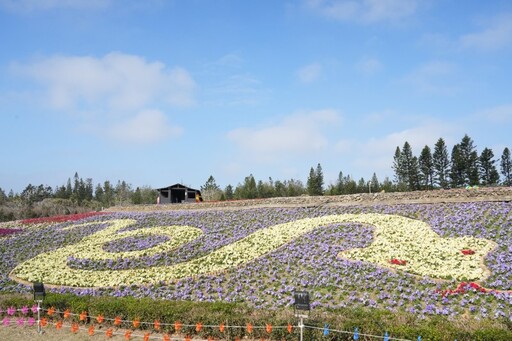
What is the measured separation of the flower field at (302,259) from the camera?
11219 mm

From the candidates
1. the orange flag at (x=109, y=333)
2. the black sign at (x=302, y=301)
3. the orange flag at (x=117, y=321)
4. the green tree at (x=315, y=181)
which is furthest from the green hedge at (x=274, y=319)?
the green tree at (x=315, y=181)

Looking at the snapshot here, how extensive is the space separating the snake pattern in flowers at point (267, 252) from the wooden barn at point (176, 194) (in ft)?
77.6

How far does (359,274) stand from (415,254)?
2544 millimetres

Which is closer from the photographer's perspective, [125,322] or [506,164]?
[125,322]

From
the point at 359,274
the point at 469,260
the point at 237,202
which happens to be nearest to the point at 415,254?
the point at 469,260

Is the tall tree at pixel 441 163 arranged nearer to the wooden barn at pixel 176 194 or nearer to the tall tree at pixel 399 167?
the tall tree at pixel 399 167

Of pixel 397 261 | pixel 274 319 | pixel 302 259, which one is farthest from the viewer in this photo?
pixel 302 259

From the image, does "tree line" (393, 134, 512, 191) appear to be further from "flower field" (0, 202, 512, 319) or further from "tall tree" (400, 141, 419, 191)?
"flower field" (0, 202, 512, 319)

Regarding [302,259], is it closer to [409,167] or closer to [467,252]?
[467,252]

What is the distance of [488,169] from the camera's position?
57.8 m

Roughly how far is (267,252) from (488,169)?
173ft

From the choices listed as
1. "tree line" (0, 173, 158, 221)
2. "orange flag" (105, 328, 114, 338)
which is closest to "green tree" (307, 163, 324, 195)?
"tree line" (0, 173, 158, 221)

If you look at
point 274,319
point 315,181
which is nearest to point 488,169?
point 315,181

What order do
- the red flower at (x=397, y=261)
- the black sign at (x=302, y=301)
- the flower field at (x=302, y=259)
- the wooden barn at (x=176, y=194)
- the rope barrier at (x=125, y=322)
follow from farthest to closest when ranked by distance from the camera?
1. the wooden barn at (x=176, y=194)
2. the red flower at (x=397, y=261)
3. the flower field at (x=302, y=259)
4. the rope barrier at (x=125, y=322)
5. the black sign at (x=302, y=301)
